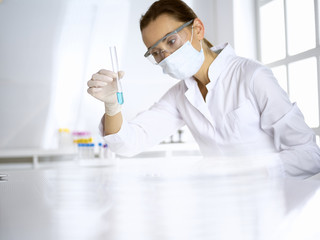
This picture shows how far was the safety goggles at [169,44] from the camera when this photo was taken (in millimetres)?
1329

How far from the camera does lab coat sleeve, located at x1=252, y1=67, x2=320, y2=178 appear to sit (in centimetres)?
105

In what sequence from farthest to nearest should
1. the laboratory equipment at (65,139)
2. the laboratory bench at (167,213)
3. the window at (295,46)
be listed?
1. the laboratory equipment at (65,139)
2. the window at (295,46)
3. the laboratory bench at (167,213)

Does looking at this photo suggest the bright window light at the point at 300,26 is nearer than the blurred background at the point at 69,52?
Yes

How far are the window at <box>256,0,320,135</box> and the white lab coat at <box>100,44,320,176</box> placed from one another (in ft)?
4.47

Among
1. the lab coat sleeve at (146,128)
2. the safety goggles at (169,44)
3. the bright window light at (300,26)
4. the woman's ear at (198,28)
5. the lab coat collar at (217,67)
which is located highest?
the bright window light at (300,26)

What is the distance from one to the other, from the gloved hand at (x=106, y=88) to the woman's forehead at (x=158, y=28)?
0.96ft

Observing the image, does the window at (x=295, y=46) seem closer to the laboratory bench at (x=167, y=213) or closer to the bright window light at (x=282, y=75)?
the bright window light at (x=282, y=75)

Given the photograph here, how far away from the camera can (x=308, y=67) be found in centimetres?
259

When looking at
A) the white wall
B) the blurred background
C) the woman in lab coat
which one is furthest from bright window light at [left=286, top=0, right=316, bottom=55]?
the woman in lab coat

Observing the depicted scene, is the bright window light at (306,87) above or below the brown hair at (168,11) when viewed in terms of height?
below

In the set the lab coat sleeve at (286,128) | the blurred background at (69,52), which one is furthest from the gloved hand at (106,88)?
the blurred background at (69,52)

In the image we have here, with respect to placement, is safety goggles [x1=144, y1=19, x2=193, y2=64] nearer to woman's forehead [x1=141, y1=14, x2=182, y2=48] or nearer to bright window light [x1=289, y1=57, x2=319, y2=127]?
woman's forehead [x1=141, y1=14, x2=182, y2=48]

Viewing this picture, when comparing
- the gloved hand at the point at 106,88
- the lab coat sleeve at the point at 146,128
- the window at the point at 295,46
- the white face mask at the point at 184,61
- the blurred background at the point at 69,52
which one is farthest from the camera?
the blurred background at the point at 69,52

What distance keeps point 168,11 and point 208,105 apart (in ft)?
1.25
